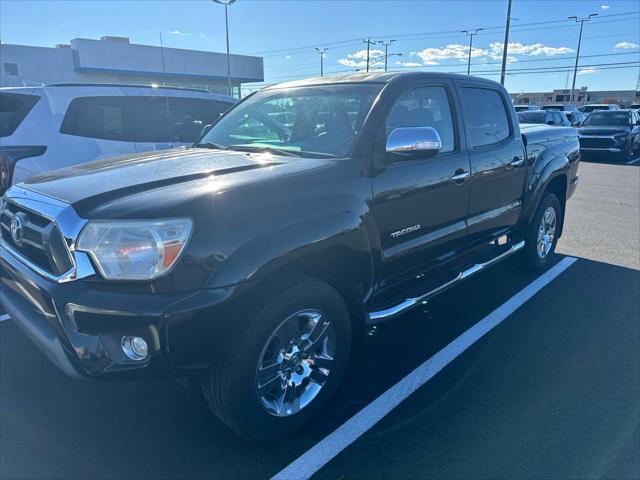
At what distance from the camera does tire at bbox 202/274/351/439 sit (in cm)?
226

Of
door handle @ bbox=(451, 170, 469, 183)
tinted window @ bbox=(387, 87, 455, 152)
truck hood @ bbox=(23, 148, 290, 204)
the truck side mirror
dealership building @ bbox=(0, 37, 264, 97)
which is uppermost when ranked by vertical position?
dealership building @ bbox=(0, 37, 264, 97)

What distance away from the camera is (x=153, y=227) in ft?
6.88

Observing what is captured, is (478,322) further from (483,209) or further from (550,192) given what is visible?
(550,192)

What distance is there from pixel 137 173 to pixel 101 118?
3.27 m

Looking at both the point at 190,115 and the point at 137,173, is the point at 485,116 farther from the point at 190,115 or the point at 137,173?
the point at 190,115

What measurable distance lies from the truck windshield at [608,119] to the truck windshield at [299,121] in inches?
670

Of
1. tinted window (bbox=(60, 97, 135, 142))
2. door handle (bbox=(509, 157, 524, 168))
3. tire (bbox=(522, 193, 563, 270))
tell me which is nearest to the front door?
door handle (bbox=(509, 157, 524, 168))

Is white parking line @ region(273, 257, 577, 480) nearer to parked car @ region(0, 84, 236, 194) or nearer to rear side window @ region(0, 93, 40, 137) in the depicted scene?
parked car @ region(0, 84, 236, 194)

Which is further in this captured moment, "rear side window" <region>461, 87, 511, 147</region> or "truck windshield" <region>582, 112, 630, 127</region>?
"truck windshield" <region>582, 112, 630, 127</region>

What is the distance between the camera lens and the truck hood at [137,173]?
240cm

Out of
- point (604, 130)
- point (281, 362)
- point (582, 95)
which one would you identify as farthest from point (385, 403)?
point (582, 95)

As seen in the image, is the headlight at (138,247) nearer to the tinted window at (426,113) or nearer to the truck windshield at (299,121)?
the truck windshield at (299,121)

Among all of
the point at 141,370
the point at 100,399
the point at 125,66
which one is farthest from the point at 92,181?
the point at 125,66

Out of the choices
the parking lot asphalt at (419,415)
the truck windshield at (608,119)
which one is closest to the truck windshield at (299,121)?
the parking lot asphalt at (419,415)
